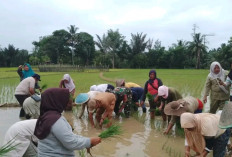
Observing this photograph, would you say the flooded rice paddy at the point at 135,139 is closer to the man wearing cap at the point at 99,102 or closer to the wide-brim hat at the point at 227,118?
the man wearing cap at the point at 99,102

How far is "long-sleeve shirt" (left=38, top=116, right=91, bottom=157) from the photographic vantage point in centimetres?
217

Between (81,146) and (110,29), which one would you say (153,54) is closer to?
(110,29)

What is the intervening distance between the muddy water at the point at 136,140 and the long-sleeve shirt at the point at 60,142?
93 cm

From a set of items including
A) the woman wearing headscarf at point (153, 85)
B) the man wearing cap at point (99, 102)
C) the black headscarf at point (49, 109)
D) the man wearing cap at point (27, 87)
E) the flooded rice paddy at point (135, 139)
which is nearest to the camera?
the black headscarf at point (49, 109)

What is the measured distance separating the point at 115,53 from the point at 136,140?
39.2m

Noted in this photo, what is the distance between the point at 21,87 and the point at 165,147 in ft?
12.8

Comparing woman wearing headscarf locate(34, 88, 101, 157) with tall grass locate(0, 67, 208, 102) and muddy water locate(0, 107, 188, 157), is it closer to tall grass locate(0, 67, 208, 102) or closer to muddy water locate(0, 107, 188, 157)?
muddy water locate(0, 107, 188, 157)

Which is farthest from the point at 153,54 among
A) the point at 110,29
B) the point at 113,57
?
the point at 110,29

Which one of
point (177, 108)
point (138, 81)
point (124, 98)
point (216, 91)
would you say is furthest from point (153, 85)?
point (138, 81)

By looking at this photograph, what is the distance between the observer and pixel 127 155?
152 inches

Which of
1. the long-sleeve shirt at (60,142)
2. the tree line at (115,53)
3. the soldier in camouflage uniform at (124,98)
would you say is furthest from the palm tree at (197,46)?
the long-sleeve shirt at (60,142)

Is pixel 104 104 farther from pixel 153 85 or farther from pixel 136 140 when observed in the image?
pixel 153 85

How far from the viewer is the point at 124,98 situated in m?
6.20

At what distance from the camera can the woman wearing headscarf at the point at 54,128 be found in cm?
216
